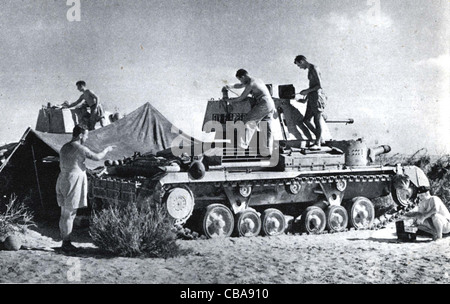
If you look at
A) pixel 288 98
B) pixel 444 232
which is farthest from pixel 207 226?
pixel 444 232

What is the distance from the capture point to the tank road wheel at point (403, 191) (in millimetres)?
11969

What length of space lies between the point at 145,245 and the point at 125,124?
22.1ft

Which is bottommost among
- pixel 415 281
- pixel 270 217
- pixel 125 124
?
pixel 415 281

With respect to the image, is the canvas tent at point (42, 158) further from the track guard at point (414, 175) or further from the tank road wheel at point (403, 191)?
the track guard at point (414, 175)

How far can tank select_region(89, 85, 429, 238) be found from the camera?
9672mm

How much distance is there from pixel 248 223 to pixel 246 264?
2.53 metres

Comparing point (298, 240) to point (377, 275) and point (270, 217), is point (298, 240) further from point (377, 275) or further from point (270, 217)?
point (377, 275)

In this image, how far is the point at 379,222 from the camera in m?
11.8

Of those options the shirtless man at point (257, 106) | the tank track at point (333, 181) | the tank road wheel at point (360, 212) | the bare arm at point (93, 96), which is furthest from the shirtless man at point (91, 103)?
the tank road wheel at point (360, 212)

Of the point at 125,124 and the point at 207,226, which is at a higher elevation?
the point at 125,124

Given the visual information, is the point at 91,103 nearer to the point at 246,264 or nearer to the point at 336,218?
the point at 336,218

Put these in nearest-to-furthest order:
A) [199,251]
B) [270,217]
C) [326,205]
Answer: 1. [199,251]
2. [270,217]
3. [326,205]

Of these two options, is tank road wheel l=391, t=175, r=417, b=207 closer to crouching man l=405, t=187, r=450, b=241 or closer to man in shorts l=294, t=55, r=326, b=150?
crouching man l=405, t=187, r=450, b=241

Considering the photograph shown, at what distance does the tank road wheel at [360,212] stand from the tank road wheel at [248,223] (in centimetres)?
245
